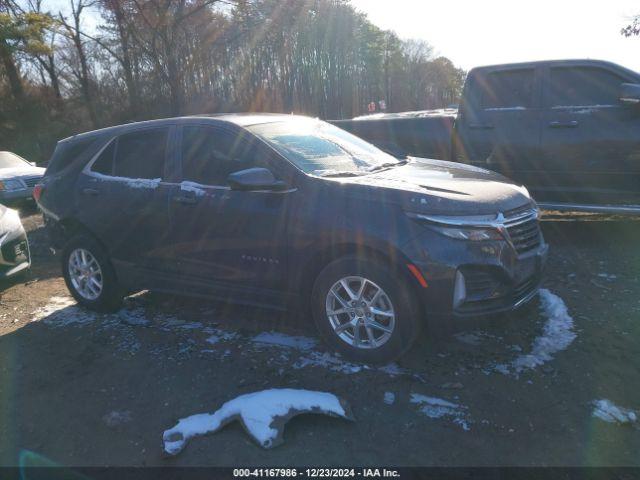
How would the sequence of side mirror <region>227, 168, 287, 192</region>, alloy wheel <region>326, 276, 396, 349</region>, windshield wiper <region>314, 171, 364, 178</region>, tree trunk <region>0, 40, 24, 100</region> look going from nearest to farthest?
alloy wheel <region>326, 276, 396, 349</region> → side mirror <region>227, 168, 287, 192</region> → windshield wiper <region>314, 171, 364, 178</region> → tree trunk <region>0, 40, 24, 100</region>

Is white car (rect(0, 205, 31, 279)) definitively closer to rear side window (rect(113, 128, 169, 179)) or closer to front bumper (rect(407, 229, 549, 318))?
rear side window (rect(113, 128, 169, 179))

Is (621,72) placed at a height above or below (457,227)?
above

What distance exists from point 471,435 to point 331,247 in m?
1.50

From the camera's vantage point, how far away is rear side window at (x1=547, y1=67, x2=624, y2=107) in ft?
20.5

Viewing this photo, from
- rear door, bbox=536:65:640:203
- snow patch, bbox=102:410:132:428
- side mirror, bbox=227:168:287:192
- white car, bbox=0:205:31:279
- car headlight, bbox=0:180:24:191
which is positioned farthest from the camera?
car headlight, bbox=0:180:24:191

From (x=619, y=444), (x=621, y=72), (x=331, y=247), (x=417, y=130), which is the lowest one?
(x=619, y=444)

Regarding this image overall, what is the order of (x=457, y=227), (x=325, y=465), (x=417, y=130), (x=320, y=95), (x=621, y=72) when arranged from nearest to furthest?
(x=325, y=465) < (x=457, y=227) < (x=621, y=72) < (x=417, y=130) < (x=320, y=95)

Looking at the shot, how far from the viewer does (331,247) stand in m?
3.66

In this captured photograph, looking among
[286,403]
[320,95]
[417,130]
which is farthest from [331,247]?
[320,95]

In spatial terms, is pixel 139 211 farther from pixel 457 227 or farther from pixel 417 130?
pixel 417 130

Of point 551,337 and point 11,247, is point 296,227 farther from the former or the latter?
point 11,247

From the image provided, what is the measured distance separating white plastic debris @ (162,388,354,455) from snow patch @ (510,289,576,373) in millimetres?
1364

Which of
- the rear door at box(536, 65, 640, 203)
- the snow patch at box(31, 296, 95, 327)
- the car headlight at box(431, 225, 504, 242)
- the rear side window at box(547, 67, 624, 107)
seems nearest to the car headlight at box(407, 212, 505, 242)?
the car headlight at box(431, 225, 504, 242)

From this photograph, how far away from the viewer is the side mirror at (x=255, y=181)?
3768 mm
